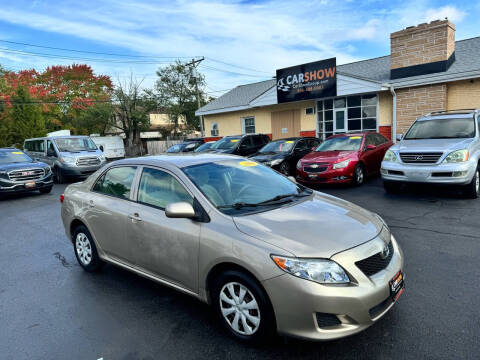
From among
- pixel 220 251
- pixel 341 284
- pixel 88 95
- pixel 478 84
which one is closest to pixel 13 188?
pixel 220 251

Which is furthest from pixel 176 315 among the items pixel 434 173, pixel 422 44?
pixel 422 44

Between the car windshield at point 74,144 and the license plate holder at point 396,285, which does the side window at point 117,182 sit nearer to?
the license plate holder at point 396,285

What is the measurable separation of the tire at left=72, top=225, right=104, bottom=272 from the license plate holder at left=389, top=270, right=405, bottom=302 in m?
3.44

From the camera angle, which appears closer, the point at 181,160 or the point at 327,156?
the point at 181,160

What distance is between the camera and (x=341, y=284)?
8.29 feet

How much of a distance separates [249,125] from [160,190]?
59.1 ft

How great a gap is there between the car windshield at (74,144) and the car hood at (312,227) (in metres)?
13.5

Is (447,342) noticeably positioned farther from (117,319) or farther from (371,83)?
(371,83)

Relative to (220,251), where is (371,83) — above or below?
above

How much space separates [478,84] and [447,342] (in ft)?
41.7

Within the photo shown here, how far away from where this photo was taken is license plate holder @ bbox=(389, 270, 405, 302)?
9.12ft

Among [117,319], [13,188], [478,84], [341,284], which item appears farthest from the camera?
[478,84]

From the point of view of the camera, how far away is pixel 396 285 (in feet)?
9.39

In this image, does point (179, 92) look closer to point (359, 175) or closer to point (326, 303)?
point (359, 175)
